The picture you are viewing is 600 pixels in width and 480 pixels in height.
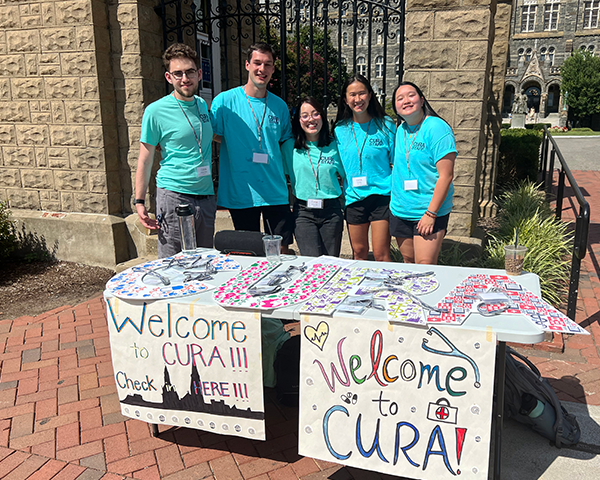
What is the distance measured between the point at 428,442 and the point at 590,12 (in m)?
58.9

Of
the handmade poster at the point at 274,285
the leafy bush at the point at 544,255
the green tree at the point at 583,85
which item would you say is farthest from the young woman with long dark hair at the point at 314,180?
the green tree at the point at 583,85

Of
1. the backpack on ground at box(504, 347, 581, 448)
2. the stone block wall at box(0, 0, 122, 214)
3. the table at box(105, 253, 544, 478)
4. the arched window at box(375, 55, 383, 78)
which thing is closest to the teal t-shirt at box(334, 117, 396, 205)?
the table at box(105, 253, 544, 478)

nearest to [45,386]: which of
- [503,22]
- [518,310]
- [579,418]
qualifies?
[518,310]

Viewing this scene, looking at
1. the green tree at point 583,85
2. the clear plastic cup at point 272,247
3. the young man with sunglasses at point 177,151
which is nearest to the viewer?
the clear plastic cup at point 272,247

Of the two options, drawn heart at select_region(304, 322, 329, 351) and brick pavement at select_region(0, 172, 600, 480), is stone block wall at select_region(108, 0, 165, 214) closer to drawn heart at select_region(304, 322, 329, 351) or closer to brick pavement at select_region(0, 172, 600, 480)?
brick pavement at select_region(0, 172, 600, 480)

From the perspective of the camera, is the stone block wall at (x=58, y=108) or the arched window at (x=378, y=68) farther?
the arched window at (x=378, y=68)

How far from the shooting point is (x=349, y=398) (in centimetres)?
221

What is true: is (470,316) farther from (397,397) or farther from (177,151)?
(177,151)

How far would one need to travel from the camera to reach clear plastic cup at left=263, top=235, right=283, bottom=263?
295 centimetres

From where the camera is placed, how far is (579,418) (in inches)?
113

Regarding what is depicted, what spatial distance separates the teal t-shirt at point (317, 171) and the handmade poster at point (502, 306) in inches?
52.7

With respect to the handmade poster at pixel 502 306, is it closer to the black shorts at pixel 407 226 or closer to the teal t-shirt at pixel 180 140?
the black shorts at pixel 407 226

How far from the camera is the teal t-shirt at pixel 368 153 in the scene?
11.5 ft

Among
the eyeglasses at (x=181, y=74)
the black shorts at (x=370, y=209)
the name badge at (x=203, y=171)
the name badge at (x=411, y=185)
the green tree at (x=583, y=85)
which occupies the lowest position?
the black shorts at (x=370, y=209)
